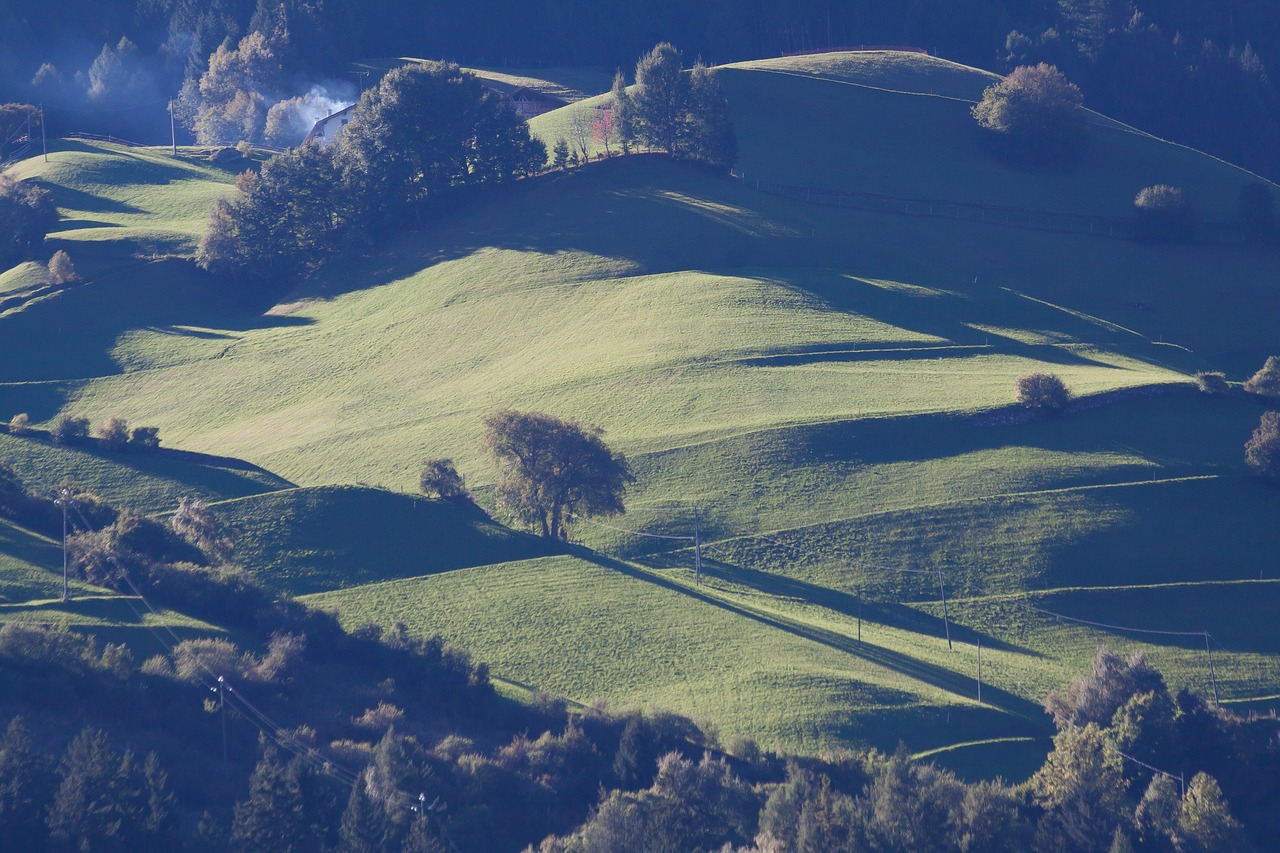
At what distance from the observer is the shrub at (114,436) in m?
73.8

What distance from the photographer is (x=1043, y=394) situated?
75688 millimetres

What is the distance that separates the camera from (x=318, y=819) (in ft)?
139

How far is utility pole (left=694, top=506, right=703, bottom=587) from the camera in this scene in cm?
6352

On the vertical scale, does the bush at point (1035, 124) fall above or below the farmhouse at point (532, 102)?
above

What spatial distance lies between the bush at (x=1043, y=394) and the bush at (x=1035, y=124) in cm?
5017

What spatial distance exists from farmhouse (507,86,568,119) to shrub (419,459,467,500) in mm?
75387

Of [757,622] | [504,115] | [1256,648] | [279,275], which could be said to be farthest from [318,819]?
[504,115]

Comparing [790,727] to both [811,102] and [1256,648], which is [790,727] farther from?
[811,102]

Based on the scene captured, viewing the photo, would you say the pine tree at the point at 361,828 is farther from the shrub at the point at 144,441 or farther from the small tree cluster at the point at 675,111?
the small tree cluster at the point at 675,111

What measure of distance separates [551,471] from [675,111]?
56.3 metres

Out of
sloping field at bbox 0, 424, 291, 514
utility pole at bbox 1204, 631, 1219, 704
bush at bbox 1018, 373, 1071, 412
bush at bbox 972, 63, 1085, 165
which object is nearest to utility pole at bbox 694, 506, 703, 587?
bush at bbox 1018, 373, 1071, 412

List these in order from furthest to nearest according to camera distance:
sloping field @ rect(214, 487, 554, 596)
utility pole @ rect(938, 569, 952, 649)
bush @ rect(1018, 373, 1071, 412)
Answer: bush @ rect(1018, 373, 1071, 412), sloping field @ rect(214, 487, 554, 596), utility pole @ rect(938, 569, 952, 649)

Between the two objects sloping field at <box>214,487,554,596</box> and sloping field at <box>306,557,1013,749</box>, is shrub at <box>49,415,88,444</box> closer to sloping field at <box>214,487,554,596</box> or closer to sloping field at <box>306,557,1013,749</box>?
sloping field at <box>214,487,554,596</box>

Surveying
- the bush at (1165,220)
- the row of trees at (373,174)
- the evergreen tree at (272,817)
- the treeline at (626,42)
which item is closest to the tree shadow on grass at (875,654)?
the evergreen tree at (272,817)
